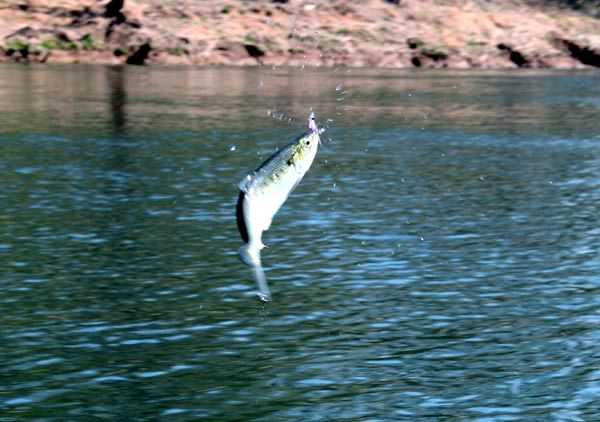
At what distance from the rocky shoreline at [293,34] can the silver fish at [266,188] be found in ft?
339

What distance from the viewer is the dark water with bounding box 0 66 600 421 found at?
19.1 m

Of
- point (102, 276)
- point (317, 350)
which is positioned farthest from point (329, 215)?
point (317, 350)

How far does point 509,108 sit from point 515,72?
1953 inches

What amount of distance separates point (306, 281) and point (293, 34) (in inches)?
4083

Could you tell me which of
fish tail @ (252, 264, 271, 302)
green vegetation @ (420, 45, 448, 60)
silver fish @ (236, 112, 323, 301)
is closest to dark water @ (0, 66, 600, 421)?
fish tail @ (252, 264, 271, 302)

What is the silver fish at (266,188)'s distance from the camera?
683 inches

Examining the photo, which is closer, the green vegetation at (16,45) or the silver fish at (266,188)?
the silver fish at (266,188)

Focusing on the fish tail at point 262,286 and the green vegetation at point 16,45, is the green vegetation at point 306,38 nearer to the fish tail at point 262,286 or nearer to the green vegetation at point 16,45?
the green vegetation at point 16,45

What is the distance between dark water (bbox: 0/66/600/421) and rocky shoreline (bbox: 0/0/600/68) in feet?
206

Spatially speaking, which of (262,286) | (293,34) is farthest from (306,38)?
(262,286)

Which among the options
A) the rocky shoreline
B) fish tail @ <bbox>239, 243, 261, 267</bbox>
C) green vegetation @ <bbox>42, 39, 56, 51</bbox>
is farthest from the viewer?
the rocky shoreline

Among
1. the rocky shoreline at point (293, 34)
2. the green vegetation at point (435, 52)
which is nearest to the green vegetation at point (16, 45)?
the rocky shoreline at point (293, 34)

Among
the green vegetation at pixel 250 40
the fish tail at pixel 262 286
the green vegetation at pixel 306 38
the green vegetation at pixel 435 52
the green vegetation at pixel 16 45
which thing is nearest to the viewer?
the fish tail at pixel 262 286

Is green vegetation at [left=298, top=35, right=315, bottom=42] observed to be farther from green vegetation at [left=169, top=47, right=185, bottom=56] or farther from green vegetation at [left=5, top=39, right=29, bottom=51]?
green vegetation at [left=5, top=39, right=29, bottom=51]
